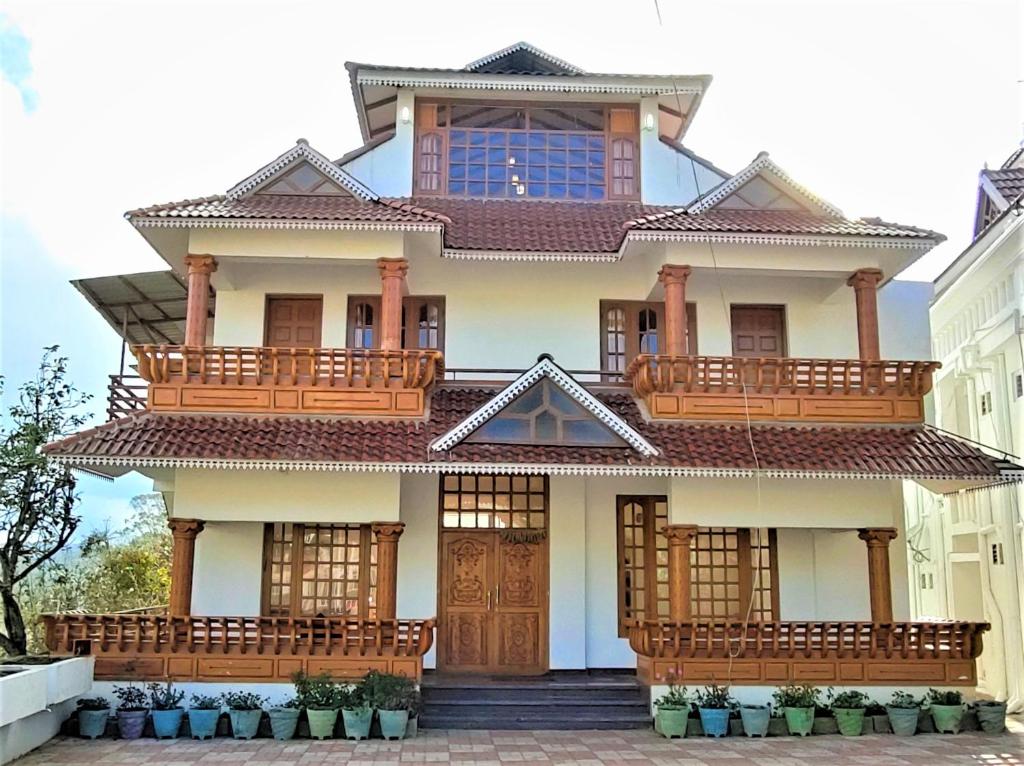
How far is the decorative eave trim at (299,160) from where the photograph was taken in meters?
13.6

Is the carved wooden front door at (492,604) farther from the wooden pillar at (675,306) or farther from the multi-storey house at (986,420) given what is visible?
the multi-storey house at (986,420)

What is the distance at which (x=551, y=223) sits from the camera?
47.8 ft

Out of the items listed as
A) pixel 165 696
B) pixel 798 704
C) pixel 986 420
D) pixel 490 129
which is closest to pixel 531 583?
pixel 798 704

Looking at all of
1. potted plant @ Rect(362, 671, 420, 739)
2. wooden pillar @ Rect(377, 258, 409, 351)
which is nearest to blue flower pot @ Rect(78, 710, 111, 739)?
potted plant @ Rect(362, 671, 420, 739)

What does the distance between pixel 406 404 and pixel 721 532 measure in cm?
506

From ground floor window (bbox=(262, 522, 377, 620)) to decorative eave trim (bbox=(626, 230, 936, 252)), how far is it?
231 inches

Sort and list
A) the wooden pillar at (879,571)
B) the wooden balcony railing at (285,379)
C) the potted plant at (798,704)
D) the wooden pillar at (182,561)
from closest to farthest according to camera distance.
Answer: the potted plant at (798,704) < the wooden pillar at (182,561) < the wooden pillar at (879,571) < the wooden balcony railing at (285,379)

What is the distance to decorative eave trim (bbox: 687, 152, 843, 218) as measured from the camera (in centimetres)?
1395

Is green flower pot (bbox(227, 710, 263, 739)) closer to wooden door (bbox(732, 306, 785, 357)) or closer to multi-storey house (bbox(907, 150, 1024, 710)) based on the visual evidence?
wooden door (bbox(732, 306, 785, 357))

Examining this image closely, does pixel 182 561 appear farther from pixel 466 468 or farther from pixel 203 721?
pixel 466 468

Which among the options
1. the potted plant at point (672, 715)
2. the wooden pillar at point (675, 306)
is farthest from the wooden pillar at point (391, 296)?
the potted plant at point (672, 715)

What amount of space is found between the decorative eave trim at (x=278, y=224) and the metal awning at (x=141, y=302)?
1.82 meters

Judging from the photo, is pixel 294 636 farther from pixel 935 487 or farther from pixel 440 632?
pixel 935 487

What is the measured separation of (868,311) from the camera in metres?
13.2
